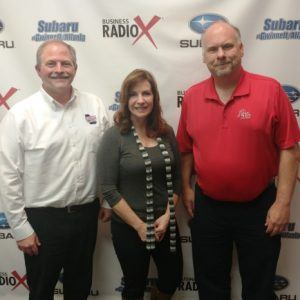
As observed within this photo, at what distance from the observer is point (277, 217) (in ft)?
5.90

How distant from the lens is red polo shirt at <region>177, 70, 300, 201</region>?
1723 millimetres

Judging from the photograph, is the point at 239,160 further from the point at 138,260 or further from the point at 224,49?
the point at 138,260

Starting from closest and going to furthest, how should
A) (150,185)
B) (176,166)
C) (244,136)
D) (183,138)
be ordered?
(244,136)
(150,185)
(176,166)
(183,138)

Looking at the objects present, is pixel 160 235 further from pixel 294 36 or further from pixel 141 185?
pixel 294 36

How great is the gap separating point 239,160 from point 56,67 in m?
1.00

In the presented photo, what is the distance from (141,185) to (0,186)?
2.31 ft

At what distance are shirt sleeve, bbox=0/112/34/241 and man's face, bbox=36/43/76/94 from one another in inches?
10.3

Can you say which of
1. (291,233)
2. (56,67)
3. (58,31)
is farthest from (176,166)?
(58,31)

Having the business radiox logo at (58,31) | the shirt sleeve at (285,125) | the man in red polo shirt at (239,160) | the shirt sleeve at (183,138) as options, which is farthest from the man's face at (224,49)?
the business radiox logo at (58,31)

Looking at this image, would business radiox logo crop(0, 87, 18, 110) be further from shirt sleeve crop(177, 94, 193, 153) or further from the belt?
shirt sleeve crop(177, 94, 193, 153)

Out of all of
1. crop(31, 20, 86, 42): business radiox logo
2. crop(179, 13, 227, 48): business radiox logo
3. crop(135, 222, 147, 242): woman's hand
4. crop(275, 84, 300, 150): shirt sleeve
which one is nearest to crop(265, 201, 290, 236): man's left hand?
crop(275, 84, 300, 150): shirt sleeve

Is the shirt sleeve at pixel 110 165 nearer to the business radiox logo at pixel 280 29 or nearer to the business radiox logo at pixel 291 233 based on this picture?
the business radiox logo at pixel 280 29

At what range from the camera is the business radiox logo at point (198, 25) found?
2.10 metres

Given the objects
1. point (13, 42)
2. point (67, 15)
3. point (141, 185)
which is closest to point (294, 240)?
point (141, 185)
